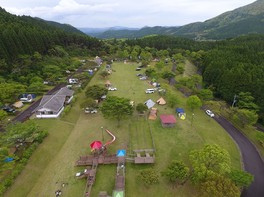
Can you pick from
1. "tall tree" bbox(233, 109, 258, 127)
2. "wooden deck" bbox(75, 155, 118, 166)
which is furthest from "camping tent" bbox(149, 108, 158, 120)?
"tall tree" bbox(233, 109, 258, 127)

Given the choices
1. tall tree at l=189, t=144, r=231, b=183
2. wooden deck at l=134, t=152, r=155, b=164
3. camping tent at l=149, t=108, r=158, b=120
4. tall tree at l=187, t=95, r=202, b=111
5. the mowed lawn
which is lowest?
the mowed lawn

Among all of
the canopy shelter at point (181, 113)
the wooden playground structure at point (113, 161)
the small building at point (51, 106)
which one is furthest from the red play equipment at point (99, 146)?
the canopy shelter at point (181, 113)

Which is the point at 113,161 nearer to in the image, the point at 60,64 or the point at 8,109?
the point at 8,109

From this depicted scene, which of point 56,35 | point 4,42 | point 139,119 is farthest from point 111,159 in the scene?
point 56,35

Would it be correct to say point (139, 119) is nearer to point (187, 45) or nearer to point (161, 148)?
point (161, 148)

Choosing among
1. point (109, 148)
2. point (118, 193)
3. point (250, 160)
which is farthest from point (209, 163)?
point (109, 148)

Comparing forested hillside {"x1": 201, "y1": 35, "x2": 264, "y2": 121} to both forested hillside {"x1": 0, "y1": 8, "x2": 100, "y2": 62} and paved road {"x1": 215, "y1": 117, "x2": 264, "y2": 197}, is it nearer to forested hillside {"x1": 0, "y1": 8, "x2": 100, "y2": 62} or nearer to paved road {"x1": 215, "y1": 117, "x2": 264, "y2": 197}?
paved road {"x1": 215, "y1": 117, "x2": 264, "y2": 197}

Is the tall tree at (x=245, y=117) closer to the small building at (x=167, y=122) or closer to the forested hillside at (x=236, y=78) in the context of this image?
the forested hillside at (x=236, y=78)
